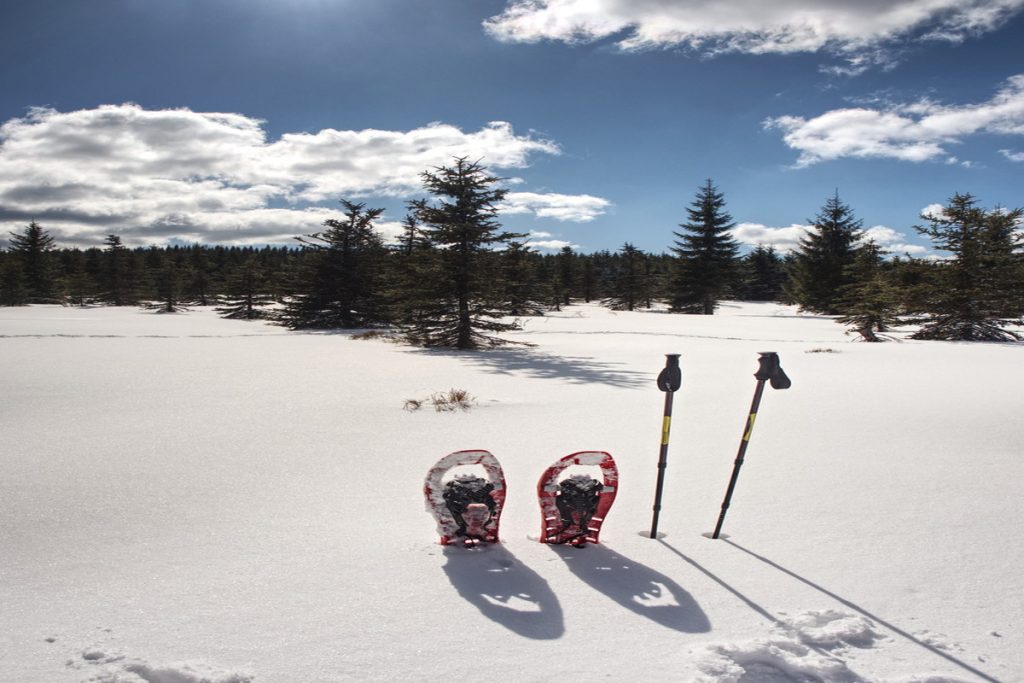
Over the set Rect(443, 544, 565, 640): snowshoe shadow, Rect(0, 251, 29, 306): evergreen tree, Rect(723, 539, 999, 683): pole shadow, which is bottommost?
Rect(443, 544, 565, 640): snowshoe shadow

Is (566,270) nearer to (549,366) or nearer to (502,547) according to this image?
(549,366)

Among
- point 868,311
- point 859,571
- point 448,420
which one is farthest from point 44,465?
point 868,311

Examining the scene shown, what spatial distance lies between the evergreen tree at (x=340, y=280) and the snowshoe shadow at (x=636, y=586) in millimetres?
22509

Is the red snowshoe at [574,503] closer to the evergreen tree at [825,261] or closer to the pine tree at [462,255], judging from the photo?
the pine tree at [462,255]

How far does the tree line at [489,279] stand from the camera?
16.6 m

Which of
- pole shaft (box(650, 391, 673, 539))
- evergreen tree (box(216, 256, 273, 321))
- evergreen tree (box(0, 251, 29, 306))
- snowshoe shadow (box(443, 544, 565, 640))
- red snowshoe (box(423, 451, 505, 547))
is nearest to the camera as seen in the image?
snowshoe shadow (box(443, 544, 565, 640))

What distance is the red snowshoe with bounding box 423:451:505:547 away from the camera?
357 cm

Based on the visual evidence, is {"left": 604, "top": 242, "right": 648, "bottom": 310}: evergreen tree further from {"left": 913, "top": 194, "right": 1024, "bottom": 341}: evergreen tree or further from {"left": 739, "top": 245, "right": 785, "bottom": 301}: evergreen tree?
{"left": 913, "top": 194, "right": 1024, "bottom": 341}: evergreen tree

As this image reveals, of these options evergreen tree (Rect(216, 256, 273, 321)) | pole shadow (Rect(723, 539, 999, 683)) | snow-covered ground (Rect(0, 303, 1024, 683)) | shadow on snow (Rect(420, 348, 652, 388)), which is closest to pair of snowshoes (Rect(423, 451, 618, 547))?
snow-covered ground (Rect(0, 303, 1024, 683))

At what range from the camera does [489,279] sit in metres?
16.4

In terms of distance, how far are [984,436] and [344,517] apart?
672 cm

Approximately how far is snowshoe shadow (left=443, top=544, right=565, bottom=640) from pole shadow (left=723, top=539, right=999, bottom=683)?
138cm

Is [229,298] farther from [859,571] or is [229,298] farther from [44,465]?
[859,571]

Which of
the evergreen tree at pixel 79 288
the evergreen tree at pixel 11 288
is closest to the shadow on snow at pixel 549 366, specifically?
the evergreen tree at pixel 11 288
